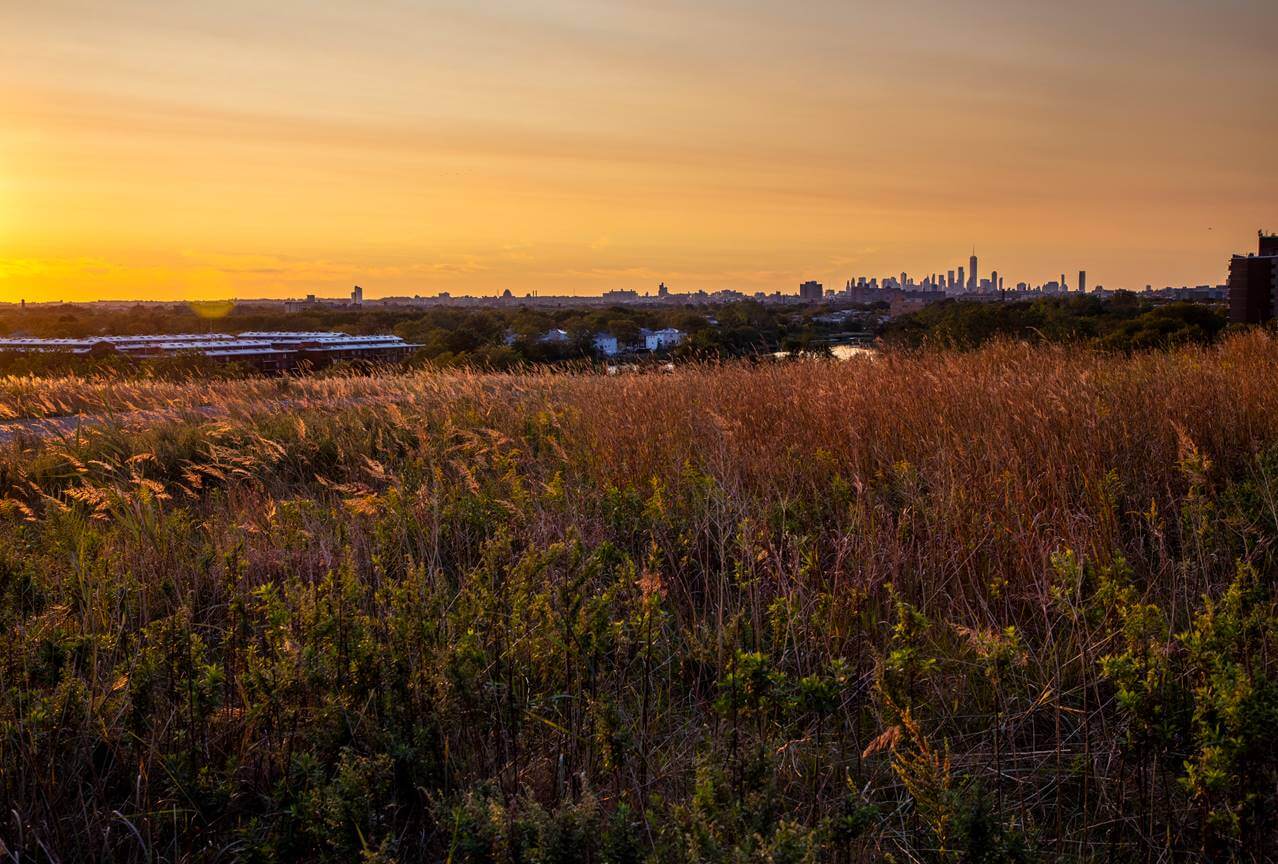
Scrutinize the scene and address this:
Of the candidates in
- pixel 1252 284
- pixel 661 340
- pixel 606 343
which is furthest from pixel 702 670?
pixel 1252 284

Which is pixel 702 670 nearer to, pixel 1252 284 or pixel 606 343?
pixel 606 343

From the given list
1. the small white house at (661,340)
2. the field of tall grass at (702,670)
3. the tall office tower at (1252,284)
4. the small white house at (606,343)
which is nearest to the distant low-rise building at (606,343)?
the small white house at (606,343)

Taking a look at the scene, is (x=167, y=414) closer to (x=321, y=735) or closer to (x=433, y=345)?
(x=321, y=735)

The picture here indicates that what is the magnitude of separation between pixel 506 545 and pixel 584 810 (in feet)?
5.86

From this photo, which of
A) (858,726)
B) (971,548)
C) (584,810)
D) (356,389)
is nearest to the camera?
(584,810)

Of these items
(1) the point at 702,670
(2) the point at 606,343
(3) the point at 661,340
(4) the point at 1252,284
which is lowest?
(1) the point at 702,670

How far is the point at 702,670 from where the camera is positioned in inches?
126

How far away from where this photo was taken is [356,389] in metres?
12.8

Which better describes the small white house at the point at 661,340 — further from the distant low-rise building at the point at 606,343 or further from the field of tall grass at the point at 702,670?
the field of tall grass at the point at 702,670

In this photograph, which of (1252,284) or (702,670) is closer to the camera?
(702,670)

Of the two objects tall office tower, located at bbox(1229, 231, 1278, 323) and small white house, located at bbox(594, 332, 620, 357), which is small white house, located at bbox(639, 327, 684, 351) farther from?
tall office tower, located at bbox(1229, 231, 1278, 323)

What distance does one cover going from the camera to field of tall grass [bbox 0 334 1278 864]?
2.23 m

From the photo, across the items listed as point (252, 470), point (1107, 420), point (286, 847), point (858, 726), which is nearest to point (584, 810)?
point (286, 847)

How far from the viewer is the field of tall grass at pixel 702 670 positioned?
2234mm
